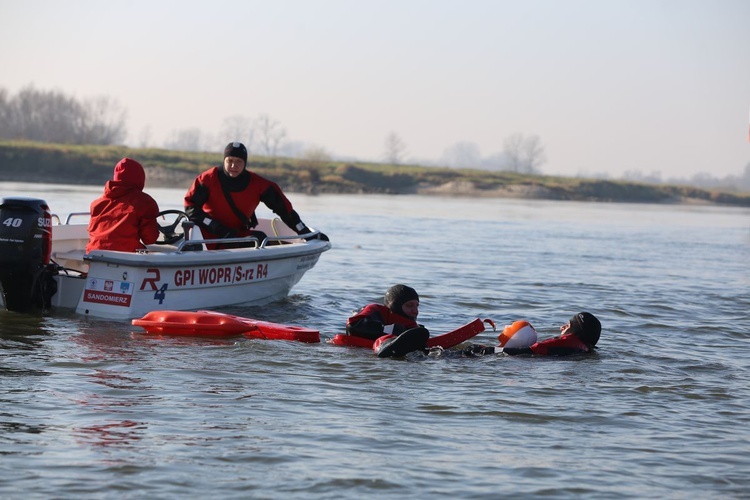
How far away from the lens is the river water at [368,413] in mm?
5258

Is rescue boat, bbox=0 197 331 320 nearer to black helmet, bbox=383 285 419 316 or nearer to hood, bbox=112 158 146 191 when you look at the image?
hood, bbox=112 158 146 191

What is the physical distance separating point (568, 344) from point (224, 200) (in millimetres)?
4185

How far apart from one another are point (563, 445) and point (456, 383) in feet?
5.34

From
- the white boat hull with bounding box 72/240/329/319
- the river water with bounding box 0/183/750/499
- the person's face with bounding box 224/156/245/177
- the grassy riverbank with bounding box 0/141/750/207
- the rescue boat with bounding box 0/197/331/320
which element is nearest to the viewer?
the river water with bounding box 0/183/750/499

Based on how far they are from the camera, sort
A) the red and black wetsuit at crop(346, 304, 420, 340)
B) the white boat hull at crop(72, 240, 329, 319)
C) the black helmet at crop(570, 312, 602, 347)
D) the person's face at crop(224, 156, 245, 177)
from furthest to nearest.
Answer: the person's face at crop(224, 156, 245, 177) < the white boat hull at crop(72, 240, 329, 319) < the black helmet at crop(570, 312, 602, 347) < the red and black wetsuit at crop(346, 304, 420, 340)

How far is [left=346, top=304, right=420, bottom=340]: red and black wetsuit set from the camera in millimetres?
8727

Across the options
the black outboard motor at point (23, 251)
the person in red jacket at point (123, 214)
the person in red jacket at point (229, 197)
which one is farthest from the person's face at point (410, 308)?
the black outboard motor at point (23, 251)

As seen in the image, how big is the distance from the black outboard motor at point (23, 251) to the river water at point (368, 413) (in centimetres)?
25

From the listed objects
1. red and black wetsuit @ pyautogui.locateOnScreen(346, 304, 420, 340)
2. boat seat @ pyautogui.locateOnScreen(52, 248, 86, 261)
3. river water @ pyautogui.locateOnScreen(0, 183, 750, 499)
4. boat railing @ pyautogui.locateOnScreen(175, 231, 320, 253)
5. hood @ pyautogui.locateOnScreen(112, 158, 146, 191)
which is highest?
hood @ pyautogui.locateOnScreen(112, 158, 146, 191)

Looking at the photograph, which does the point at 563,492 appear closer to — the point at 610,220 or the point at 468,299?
the point at 468,299

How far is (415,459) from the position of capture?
5.62 metres

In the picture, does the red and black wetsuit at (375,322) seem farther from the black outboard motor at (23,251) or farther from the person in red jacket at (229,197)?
the black outboard motor at (23,251)

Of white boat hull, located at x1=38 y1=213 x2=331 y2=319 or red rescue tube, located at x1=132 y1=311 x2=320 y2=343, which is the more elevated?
white boat hull, located at x1=38 y1=213 x2=331 y2=319

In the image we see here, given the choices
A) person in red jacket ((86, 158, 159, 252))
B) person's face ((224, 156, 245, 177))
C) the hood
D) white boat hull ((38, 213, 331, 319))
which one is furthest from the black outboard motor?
person's face ((224, 156, 245, 177))
